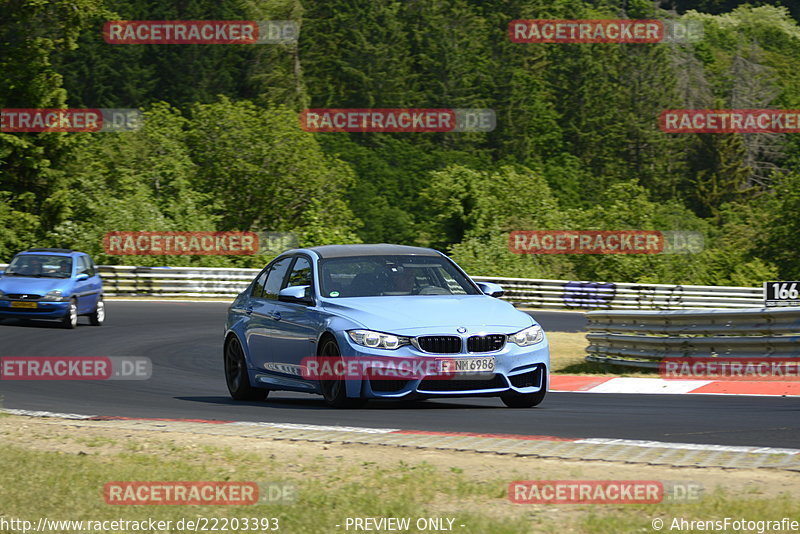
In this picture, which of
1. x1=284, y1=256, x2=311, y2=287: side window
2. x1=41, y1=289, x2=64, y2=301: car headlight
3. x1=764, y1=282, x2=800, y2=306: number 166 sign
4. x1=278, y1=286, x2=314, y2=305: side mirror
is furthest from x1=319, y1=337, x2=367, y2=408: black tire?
x1=41, y1=289, x2=64, y2=301: car headlight

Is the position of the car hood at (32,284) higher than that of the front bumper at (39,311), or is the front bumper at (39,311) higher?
the car hood at (32,284)

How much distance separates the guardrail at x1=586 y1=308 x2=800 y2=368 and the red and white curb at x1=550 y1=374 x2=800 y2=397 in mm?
847

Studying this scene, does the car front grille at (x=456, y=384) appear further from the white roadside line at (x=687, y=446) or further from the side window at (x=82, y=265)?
the side window at (x=82, y=265)

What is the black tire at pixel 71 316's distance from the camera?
23953mm

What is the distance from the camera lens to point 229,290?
3706 cm

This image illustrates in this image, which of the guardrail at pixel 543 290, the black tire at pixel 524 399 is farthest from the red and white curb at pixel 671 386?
the guardrail at pixel 543 290

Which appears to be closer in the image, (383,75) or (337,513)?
(337,513)

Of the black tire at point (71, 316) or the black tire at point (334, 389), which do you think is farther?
the black tire at point (71, 316)

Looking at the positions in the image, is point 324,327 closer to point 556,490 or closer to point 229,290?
point 556,490

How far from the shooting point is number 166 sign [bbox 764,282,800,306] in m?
14.1

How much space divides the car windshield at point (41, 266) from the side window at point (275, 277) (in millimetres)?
12461

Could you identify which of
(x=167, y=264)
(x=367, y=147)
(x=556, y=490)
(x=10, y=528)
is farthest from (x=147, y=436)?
(x=367, y=147)

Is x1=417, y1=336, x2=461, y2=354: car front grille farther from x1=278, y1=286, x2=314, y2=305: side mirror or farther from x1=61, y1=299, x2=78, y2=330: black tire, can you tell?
x1=61, y1=299, x2=78, y2=330: black tire

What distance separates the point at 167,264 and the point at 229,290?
5.26m
